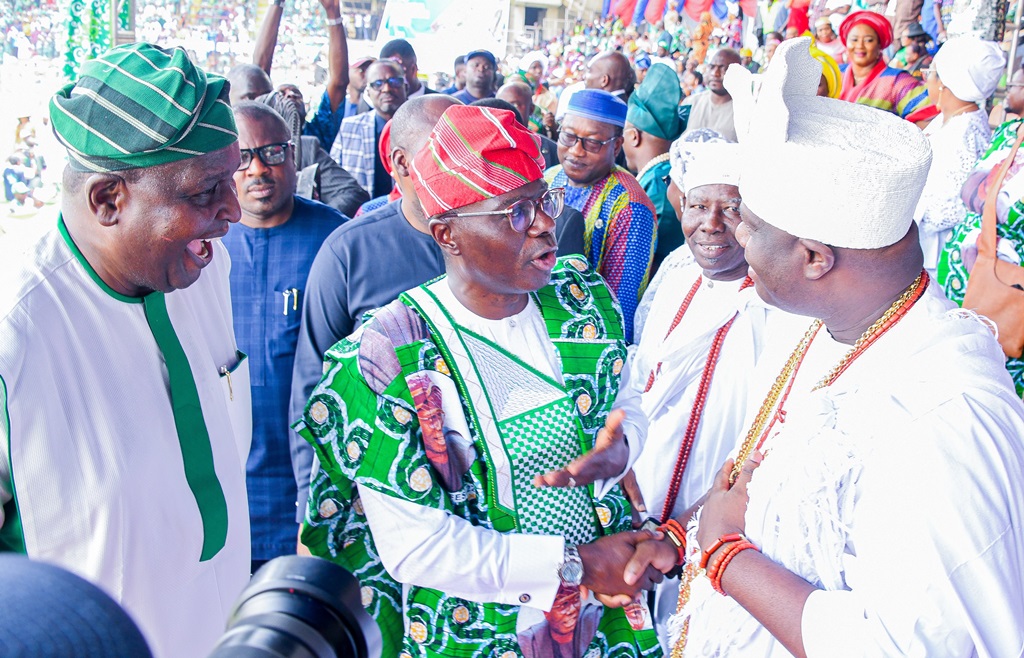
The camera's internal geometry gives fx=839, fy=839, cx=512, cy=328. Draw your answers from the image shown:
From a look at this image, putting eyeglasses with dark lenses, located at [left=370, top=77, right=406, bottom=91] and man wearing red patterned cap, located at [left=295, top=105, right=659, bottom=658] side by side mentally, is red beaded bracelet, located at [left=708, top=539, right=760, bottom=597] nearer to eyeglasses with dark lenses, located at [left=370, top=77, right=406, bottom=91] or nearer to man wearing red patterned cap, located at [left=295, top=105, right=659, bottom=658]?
man wearing red patterned cap, located at [left=295, top=105, right=659, bottom=658]

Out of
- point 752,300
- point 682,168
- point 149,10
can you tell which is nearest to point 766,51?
point 149,10

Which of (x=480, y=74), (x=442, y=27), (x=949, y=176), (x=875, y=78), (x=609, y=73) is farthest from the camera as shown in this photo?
(x=442, y=27)

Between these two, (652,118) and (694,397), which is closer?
(694,397)

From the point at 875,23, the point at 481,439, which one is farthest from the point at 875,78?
the point at 481,439

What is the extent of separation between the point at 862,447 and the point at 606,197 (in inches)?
112

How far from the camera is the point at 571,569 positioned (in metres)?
1.97

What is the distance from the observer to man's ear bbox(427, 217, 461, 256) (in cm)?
214

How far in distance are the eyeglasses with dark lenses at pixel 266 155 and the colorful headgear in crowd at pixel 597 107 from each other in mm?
1688

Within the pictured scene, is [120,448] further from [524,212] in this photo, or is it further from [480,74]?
[480,74]

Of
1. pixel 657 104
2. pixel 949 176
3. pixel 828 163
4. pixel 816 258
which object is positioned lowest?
pixel 949 176

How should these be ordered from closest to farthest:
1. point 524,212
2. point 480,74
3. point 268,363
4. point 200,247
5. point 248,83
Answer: point 200,247
point 524,212
point 268,363
point 248,83
point 480,74

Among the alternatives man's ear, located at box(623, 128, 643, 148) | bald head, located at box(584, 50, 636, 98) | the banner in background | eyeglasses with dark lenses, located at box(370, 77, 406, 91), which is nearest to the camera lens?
man's ear, located at box(623, 128, 643, 148)

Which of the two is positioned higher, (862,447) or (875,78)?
(862,447)

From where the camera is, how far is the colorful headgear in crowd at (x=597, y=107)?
4375 mm
